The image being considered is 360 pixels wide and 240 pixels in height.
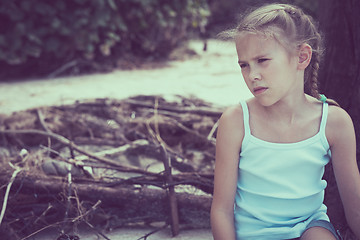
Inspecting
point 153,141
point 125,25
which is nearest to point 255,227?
point 153,141

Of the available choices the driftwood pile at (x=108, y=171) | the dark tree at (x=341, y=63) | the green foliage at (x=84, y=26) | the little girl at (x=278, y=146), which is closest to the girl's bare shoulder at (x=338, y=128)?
the little girl at (x=278, y=146)

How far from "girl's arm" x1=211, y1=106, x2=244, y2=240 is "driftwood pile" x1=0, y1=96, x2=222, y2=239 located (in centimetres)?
53

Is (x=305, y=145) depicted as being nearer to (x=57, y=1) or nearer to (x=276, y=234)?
(x=276, y=234)

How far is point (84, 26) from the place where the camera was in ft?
19.5

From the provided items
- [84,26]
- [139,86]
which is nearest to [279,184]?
[139,86]

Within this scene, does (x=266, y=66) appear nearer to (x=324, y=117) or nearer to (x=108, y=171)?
(x=324, y=117)

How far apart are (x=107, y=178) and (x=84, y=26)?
3885 millimetres

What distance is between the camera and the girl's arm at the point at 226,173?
5.37 feet

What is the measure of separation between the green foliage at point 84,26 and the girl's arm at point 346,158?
4.62 meters

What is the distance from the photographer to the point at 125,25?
6.46 metres

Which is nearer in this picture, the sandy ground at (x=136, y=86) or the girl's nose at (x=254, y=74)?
the girl's nose at (x=254, y=74)

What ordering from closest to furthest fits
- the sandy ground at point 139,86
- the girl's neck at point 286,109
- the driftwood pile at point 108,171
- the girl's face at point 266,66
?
the girl's face at point 266,66, the girl's neck at point 286,109, the driftwood pile at point 108,171, the sandy ground at point 139,86

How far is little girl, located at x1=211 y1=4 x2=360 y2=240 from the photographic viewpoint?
159 cm

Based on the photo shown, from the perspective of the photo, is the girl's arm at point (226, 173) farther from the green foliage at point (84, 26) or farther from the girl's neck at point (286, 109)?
the green foliage at point (84, 26)
